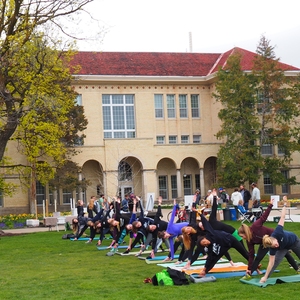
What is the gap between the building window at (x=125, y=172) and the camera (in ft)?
169

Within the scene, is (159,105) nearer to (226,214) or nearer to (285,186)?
(285,186)

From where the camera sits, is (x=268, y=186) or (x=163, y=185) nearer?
(x=268, y=186)

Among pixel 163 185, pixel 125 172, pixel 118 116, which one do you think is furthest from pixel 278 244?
pixel 163 185

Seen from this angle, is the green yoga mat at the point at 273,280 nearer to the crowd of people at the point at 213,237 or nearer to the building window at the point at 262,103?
the crowd of people at the point at 213,237

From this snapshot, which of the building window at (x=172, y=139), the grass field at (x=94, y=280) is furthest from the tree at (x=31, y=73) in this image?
the building window at (x=172, y=139)

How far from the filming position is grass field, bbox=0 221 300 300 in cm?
1081

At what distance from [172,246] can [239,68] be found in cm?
3311

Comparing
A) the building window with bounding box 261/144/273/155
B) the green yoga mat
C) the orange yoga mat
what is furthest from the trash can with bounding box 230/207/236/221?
the building window with bounding box 261/144/273/155

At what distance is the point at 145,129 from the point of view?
5344 centimetres

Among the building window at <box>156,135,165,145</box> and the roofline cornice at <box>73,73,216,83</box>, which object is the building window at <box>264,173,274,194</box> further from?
the roofline cornice at <box>73,73,216,83</box>

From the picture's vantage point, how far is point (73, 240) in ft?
80.2

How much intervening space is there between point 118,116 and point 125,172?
198 inches

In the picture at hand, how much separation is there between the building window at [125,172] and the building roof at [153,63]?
7.95 m

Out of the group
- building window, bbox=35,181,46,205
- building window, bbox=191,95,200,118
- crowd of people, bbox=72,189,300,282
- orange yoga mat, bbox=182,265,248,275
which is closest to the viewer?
crowd of people, bbox=72,189,300,282
